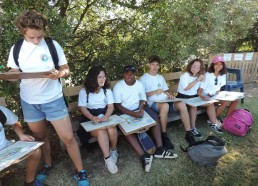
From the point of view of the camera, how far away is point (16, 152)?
2.34 meters

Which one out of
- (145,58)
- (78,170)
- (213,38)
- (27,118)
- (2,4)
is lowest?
(78,170)

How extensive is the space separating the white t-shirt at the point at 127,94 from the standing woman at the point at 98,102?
177mm

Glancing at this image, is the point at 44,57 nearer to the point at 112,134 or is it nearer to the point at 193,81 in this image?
the point at 112,134

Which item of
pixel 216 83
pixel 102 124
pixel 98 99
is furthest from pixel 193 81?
pixel 102 124

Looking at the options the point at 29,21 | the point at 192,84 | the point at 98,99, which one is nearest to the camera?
the point at 29,21

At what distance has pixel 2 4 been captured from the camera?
281 centimetres

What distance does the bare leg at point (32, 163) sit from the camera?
2.63 metres

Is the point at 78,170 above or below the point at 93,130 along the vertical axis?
below

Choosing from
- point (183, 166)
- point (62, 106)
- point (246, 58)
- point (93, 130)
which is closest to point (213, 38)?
point (183, 166)

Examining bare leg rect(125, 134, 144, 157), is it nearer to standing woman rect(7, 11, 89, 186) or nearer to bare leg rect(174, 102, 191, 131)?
standing woman rect(7, 11, 89, 186)

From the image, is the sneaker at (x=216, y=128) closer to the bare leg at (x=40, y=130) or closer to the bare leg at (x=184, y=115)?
the bare leg at (x=184, y=115)

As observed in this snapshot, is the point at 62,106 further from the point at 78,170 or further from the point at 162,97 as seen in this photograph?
the point at 162,97

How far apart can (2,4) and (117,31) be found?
6.60 ft

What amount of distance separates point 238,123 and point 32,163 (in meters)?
3.29
